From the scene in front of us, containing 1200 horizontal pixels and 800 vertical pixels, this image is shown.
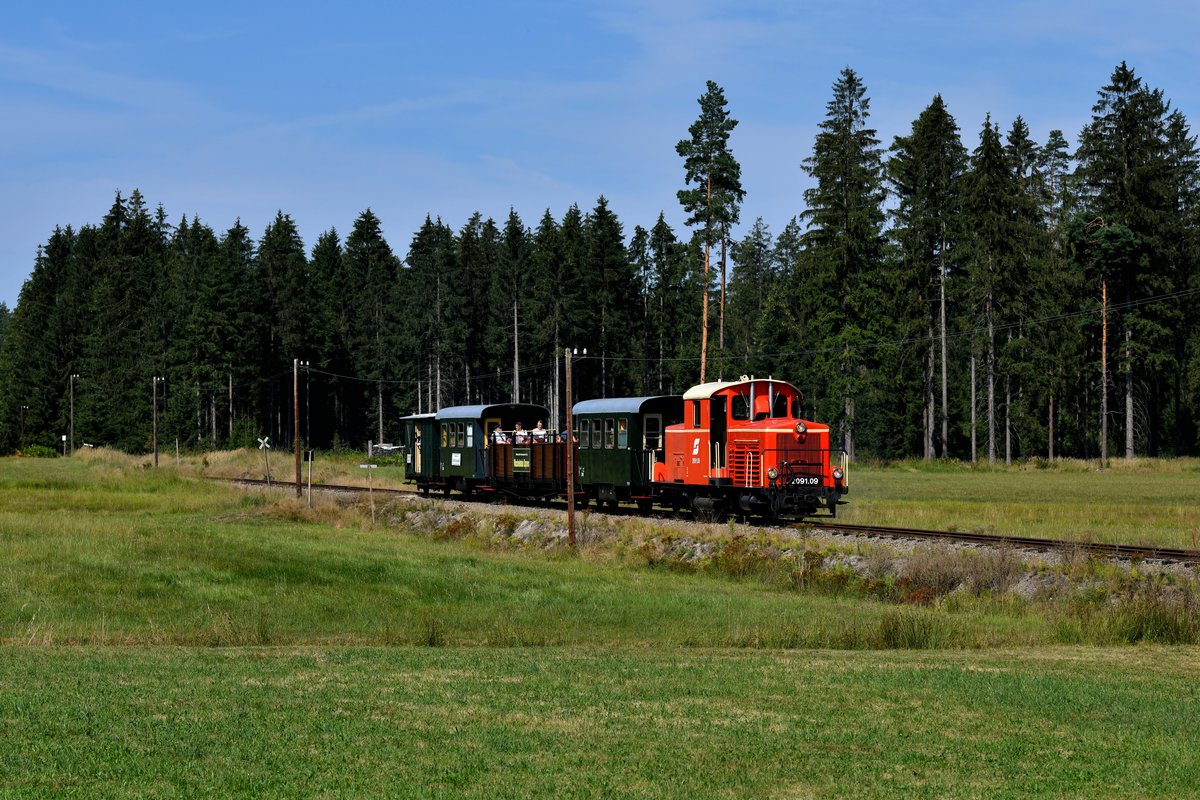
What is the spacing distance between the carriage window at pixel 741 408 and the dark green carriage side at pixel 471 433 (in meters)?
14.9

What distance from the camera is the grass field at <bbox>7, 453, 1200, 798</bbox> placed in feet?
32.4

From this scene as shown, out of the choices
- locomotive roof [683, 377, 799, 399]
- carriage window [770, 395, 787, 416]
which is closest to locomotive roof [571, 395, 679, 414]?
locomotive roof [683, 377, 799, 399]

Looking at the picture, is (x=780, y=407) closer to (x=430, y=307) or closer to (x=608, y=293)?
(x=608, y=293)

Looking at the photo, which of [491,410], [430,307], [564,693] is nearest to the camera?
[564,693]

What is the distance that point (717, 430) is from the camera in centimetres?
3528

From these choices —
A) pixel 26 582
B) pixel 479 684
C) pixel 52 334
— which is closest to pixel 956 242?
pixel 26 582

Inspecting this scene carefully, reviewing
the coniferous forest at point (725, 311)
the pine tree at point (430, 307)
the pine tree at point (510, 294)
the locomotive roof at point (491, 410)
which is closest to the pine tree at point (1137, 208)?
the coniferous forest at point (725, 311)

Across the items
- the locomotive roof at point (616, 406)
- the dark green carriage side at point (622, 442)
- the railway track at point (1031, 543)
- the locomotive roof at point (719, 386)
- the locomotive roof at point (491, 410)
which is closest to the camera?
the railway track at point (1031, 543)

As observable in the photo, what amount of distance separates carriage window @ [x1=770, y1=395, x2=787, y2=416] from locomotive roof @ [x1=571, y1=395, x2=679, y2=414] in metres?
3.71

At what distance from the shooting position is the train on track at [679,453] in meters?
34.3

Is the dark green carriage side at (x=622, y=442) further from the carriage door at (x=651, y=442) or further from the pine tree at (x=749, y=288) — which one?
the pine tree at (x=749, y=288)

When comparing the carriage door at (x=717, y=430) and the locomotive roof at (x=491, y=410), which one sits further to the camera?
the locomotive roof at (x=491, y=410)

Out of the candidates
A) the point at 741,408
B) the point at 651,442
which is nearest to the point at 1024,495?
the point at 651,442

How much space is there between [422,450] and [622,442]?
17614mm
